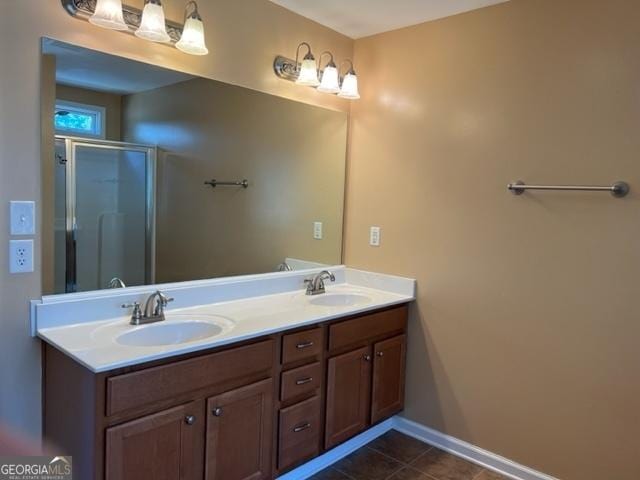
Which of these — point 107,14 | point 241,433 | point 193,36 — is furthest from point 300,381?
point 107,14

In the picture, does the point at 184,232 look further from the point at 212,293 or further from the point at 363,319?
Answer: the point at 363,319

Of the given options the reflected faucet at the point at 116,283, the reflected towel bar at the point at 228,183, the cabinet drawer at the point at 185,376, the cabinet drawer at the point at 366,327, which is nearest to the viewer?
the cabinet drawer at the point at 185,376

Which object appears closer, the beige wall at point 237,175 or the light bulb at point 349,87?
the beige wall at point 237,175

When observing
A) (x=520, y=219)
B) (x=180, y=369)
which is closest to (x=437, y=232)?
(x=520, y=219)

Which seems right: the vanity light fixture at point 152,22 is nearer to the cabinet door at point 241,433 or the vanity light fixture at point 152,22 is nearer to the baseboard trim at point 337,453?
the cabinet door at point 241,433

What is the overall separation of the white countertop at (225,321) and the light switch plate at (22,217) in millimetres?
316

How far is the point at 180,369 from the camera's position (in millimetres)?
1645

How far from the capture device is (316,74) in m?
2.61

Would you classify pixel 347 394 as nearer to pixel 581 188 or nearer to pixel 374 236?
pixel 374 236

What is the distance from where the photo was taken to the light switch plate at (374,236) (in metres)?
2.87

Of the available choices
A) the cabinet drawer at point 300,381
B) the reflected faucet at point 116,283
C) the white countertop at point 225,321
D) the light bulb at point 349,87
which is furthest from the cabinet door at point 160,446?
the light bulb at point 349,87

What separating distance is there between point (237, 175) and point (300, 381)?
1.10 m

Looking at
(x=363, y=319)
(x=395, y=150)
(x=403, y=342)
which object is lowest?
(x=403, y=342)

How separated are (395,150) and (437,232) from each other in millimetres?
542
